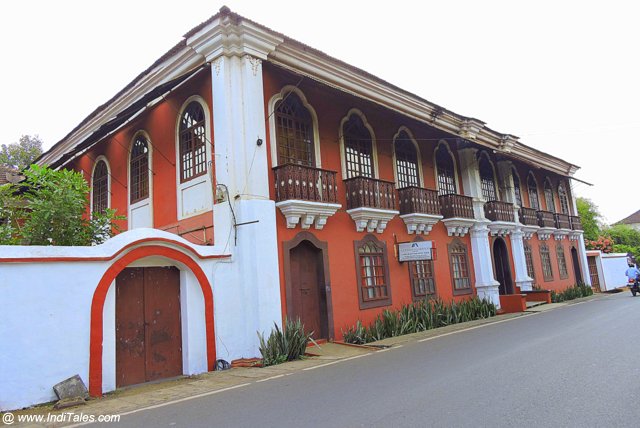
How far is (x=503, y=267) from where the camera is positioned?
20.1 meters

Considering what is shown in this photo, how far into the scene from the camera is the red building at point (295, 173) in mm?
10570

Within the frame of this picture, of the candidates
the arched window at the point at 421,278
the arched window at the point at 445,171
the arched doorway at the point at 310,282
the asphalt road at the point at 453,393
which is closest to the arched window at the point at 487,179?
the arched window at the point at 445,171

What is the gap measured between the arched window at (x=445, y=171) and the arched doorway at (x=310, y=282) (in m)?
7.25

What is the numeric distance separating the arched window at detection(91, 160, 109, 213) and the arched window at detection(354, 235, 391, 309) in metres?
9.11

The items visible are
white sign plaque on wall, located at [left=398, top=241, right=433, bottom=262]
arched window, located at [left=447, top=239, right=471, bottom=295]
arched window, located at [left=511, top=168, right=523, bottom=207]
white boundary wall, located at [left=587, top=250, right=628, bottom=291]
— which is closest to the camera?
white sign plaque on wall, located at [left=398, top=241, right=433, bottom=262]

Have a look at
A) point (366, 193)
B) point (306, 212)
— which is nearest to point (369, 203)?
point (366, 193)

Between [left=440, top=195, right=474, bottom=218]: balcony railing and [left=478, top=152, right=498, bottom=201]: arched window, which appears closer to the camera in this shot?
[left=440, top=195, right=474, bottom=218]: balcony railing

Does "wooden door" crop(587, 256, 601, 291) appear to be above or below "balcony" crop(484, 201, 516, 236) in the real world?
below

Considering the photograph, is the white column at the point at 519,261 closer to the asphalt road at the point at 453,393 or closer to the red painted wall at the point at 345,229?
the red painted wall at the point at 345,229

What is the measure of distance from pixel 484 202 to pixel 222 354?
12963 millimetres

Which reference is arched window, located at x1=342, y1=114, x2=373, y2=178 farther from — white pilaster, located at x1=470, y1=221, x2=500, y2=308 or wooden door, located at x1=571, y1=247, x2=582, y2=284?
wooden door, located at x1=571, y1=247, x2=582, y2=284

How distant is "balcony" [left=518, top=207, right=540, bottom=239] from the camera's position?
70.7 feet

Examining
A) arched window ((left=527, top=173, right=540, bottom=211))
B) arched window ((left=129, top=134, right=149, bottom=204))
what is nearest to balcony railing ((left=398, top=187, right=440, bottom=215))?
arched window ((left=129, top=134, right=149, bottom=204))

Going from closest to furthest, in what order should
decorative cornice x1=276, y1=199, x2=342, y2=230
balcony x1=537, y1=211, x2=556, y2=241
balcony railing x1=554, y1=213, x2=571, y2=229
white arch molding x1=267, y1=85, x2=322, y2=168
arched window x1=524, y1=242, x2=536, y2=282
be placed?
decorative cornice x1=276, y1=199, x2=342, y2=230, white arch molding x1=267, y1=85, x2=322, y2=168, arched window x1=524, y1=242, x2=536, y2=282, balcony x1=537, y1=211, x2=556, y2=241, balcony railing x1=554, y1=213, x2=571, y2=229
